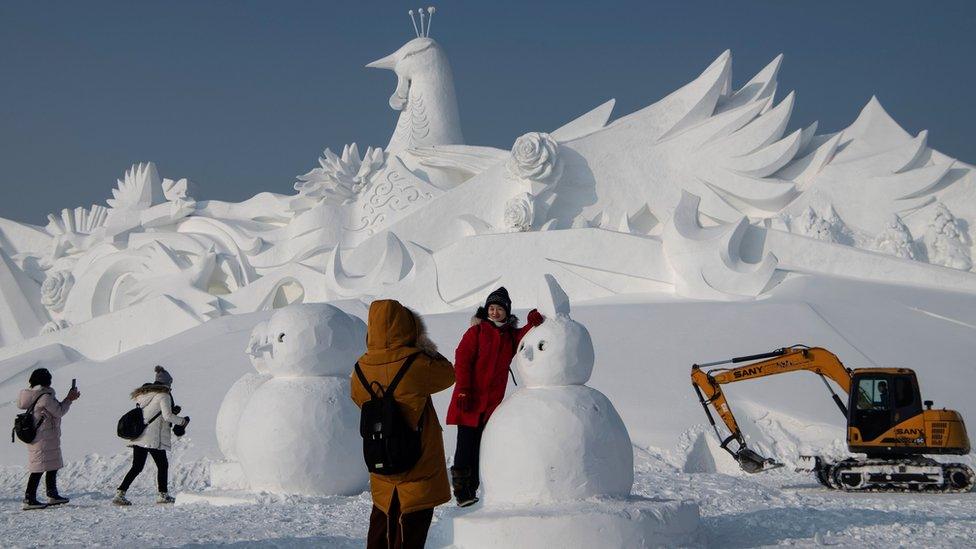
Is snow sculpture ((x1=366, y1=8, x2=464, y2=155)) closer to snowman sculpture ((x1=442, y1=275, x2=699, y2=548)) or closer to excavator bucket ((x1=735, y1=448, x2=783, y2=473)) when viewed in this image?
excavator bucket ((x1=735, y1=448, x2=783, y2=473))

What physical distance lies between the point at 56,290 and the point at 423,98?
8886 millimetres

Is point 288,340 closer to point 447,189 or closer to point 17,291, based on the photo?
point 447,189

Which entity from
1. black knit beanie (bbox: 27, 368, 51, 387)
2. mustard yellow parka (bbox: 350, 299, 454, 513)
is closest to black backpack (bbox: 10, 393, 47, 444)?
black knit beanie (bbox: 27, 368, 51, 387)

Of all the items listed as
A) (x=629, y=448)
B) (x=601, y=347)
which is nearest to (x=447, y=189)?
(x=601, y=347)

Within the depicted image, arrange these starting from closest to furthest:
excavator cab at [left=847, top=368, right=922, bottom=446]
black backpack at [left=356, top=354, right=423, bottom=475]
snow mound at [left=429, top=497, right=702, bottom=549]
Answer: black backpack at [left=356, top=354, right=423, bottom=475]
snow mound at [left=429, top=497, right=702, bottom=549]
excavator cab at [left=847, top=368, right=922, bottom=446]

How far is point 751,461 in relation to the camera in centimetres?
984

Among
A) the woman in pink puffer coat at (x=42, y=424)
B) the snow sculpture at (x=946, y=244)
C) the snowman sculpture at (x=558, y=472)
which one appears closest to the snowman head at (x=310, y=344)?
the woman in pink puffer coat at (x=42, y=424)

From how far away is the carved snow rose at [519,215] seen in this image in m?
17.2

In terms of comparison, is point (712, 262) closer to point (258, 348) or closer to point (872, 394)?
point (872, 394)

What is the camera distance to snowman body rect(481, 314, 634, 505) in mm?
5418

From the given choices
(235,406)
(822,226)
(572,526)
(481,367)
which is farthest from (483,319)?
(822,226)

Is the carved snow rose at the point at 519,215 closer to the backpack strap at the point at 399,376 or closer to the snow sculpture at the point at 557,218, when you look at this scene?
the snow sculpture at the point at 557,218

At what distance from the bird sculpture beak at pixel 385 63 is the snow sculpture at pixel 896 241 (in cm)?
1126

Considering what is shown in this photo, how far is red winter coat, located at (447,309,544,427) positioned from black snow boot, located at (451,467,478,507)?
10.9 inches
